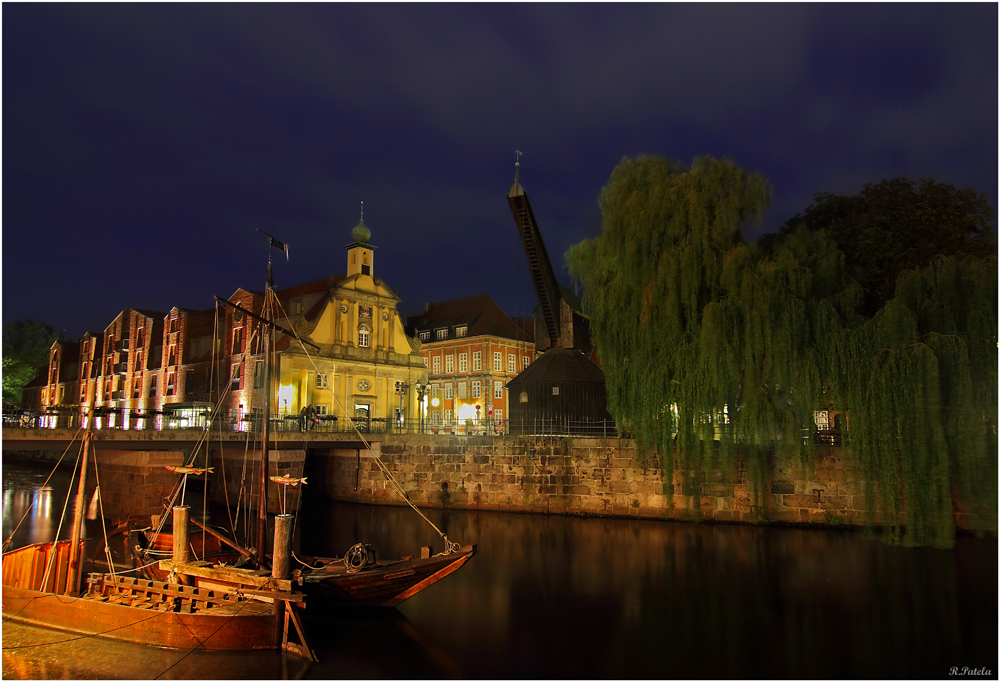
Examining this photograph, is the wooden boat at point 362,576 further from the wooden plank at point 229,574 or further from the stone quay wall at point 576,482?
the stone quay wall at point 576,482

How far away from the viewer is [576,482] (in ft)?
85.2

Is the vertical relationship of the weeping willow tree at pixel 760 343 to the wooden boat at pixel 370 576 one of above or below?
above

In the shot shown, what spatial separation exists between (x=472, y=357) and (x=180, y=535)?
4055 centimetres

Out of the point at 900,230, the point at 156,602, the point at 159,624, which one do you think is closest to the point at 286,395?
the point at 156,602

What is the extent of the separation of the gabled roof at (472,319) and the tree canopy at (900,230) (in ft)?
111

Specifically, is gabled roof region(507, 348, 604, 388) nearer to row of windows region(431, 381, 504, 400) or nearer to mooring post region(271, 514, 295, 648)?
row of windows region(431, 381, 504, 400)

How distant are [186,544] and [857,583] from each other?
52.2 feet

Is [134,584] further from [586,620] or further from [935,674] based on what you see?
[935,674]

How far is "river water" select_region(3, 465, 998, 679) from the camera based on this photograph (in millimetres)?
11539

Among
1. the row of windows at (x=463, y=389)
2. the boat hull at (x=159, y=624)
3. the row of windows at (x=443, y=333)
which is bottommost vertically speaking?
the boat hull at (x=159, y=624)

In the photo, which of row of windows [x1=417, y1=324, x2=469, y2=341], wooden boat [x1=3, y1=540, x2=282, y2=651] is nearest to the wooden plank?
wooden boat [x1=3, y1=540, x2=282, y2=651]

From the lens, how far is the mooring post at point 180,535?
13.5 metres

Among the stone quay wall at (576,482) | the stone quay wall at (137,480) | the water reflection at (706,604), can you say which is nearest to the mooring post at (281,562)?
the water reflection at (706,604)

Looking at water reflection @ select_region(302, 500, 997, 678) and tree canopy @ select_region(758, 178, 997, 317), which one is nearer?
water reflection @ select_region(302, 500, 997, 678)
